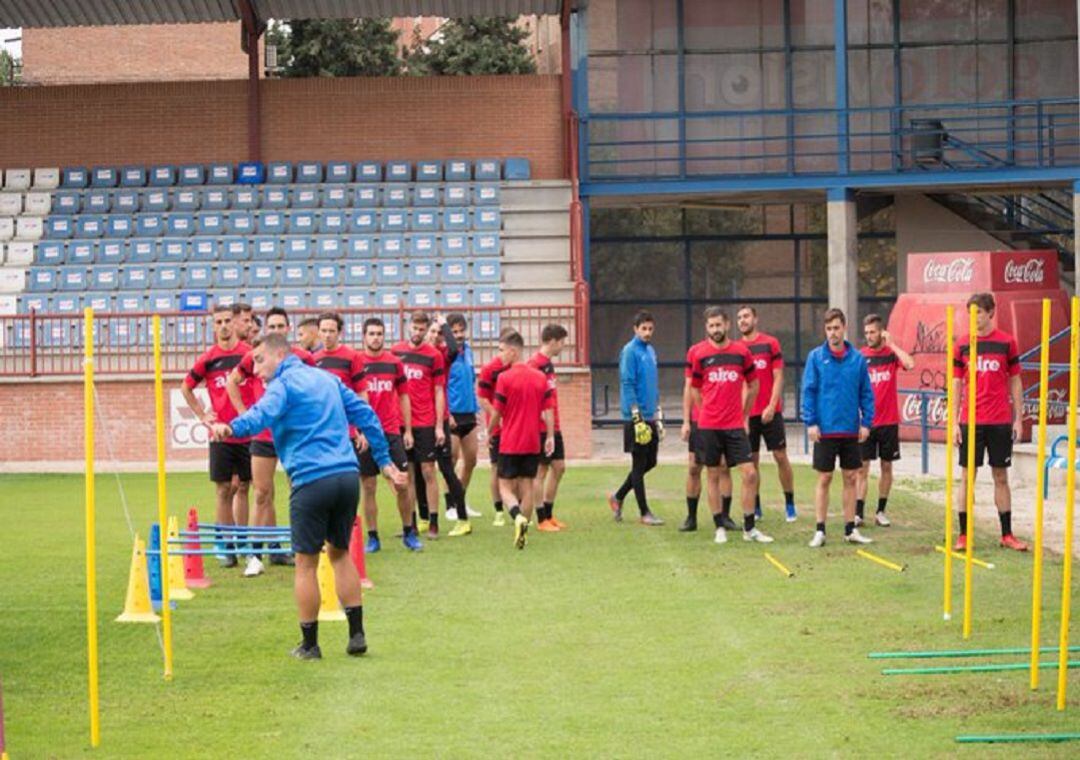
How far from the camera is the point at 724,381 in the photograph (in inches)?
667

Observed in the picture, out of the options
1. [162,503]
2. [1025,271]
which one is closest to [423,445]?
[162,503]

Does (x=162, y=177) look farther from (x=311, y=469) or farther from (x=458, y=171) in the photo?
(x=311, y=469)

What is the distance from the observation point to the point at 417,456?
699 inches

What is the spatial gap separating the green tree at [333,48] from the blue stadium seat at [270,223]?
15783 millimetres

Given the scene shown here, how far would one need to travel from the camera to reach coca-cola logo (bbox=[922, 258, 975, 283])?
95.9 feet

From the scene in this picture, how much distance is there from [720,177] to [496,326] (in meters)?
5.80

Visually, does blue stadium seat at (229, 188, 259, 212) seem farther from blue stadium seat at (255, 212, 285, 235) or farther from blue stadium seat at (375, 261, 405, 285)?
blue stadium seat at (375, 261, 405, 285)

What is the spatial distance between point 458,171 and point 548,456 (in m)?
17.0

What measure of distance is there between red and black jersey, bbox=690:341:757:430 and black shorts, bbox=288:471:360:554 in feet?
20.3

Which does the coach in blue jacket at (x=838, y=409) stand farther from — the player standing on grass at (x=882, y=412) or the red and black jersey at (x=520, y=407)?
the red and black jersey at (x=520, y=407)

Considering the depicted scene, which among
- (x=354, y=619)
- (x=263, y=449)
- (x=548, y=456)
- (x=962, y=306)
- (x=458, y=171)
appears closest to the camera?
(x=354, y=619)

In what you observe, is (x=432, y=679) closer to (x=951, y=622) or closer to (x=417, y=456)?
(x=951, y=622)

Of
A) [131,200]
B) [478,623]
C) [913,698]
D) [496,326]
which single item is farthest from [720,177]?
[913,698]

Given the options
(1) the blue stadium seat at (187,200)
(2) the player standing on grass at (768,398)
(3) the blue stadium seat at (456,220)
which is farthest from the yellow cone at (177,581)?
(1) the blue stadium seat at (187,200)
